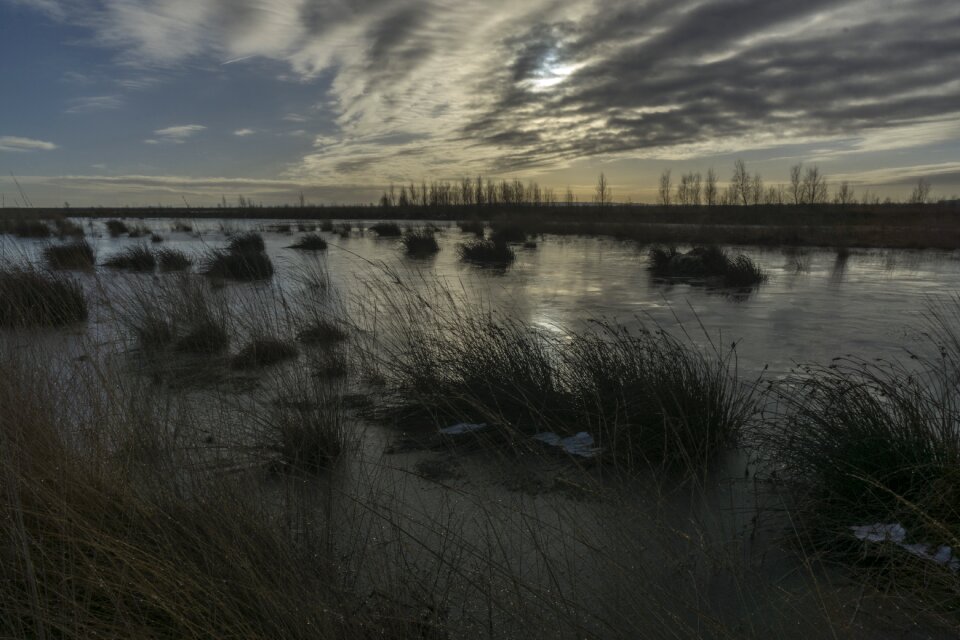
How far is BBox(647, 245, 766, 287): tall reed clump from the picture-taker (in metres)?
12.7

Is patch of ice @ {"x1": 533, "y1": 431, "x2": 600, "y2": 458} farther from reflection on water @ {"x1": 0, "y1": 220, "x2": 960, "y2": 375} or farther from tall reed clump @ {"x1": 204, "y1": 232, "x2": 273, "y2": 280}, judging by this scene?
tall reed clump @ {"x1": 204, "y1": 232, "x2": 273, "y2": 280}

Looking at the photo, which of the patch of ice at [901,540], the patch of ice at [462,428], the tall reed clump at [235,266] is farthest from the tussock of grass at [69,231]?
the patch of ice at [901,540]

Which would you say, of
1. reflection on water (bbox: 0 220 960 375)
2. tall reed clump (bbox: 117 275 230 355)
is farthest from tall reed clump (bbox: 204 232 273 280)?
tall reed clump (bbox: 117 275 230 355)

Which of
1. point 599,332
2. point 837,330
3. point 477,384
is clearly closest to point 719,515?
point 477,384

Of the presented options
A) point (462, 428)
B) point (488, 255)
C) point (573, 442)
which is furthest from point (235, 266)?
point (573, 442)

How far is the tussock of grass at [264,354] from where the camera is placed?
5.79 m

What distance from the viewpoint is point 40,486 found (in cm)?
226

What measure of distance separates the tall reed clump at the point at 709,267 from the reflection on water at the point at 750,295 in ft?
1.44

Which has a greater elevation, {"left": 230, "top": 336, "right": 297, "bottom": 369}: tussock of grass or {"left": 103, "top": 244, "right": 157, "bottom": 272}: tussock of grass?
{"left": 103, "top": 244, "right": 157, "bottom": 272}: tussock of grass

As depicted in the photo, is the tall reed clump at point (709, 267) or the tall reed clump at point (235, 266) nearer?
the tall reed clump at point (235, 266)

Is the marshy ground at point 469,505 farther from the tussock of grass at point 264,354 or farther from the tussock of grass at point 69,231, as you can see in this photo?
the tussock of grass at point 69,231

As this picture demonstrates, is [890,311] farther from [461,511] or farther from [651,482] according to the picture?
[461,511]

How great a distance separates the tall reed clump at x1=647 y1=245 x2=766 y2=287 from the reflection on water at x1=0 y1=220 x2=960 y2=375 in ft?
1.44

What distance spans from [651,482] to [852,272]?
14675 millimetres
